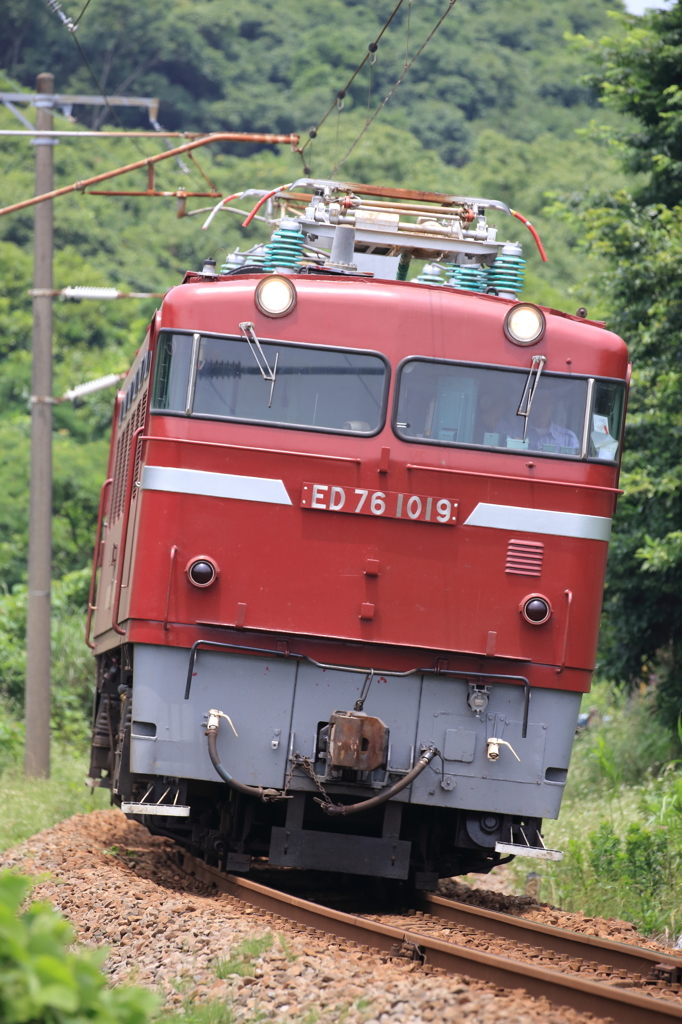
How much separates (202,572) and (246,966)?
244 cm

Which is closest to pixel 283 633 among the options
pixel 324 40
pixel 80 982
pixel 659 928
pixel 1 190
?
pixel 659 928

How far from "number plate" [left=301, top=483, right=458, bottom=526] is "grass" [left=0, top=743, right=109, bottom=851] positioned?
14.7 feet

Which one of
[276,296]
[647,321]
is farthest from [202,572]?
[647,321]

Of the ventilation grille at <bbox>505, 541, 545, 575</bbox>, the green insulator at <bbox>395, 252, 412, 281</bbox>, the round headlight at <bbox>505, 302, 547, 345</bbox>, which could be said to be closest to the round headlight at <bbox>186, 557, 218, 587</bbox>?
the ventilation grille at <bbox>505, 541, 545, 575</bbox>

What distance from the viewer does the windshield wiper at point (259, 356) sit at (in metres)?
7.33

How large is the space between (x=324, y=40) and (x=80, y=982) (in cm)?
6350

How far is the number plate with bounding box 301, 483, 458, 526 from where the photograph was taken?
720 centimetres

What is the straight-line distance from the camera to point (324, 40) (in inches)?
2430

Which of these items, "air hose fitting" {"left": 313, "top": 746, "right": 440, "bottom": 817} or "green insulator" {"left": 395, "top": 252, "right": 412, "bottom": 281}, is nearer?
"air hose fitting" {"left": 313, "top": 746, "right": 440, "bottom": 817}

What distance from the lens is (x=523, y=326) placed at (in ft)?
24.5

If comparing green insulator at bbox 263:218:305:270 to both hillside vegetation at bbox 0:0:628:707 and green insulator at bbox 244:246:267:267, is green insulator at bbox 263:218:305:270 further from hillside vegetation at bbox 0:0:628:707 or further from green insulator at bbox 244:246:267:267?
hillside vegetation at bbox 0:0:628:707

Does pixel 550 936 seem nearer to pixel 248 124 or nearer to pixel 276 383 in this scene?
pixel 276 383

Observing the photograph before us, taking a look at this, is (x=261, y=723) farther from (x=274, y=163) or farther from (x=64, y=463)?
(x=274, y=163)

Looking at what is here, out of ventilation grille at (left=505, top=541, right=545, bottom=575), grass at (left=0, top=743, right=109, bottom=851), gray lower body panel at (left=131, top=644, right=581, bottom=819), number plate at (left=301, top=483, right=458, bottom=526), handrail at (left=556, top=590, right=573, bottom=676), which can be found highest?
number plate at (left=301, top=483, right=458, bottom=526)
